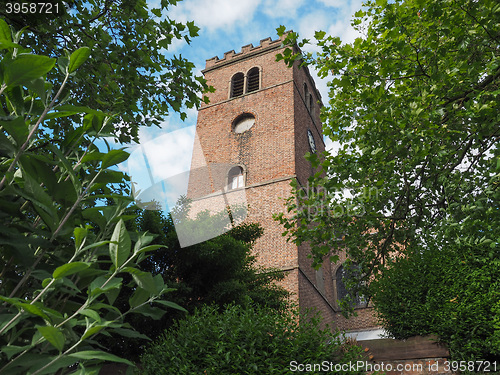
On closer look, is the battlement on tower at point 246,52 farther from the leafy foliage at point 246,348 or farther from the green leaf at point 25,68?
the green leaf at point 25,68

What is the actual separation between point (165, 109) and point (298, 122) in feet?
47.4

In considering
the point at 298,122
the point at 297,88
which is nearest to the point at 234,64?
the point at 297,88

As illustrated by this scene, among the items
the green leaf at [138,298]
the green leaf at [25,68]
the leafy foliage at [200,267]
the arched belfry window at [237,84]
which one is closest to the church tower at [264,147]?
the arched belfry window at [237,84]

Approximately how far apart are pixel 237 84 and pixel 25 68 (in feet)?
75.9

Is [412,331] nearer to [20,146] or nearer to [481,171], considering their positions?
[481,171]

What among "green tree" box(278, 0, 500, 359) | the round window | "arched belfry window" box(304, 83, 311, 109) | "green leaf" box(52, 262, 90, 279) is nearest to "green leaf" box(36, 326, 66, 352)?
"green leaf" box(52, 262, 90, 279)

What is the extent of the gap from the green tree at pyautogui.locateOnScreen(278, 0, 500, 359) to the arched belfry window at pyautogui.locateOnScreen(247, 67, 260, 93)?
14.7 m

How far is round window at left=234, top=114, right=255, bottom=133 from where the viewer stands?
68.0ft

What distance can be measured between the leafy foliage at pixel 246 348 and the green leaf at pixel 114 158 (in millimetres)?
4268

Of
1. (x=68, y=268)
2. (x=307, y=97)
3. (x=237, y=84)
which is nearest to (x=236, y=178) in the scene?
(x=237, y=84)

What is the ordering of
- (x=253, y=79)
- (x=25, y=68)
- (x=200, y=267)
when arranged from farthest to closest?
(x=253, y=79) < (x=200, y=267) < (x=25, y=68)

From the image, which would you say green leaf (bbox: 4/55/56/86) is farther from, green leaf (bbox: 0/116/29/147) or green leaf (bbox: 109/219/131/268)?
green leaf (bbox: 109/219/131/268)

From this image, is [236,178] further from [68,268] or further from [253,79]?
[68,268]

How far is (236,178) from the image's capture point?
19297 mm
